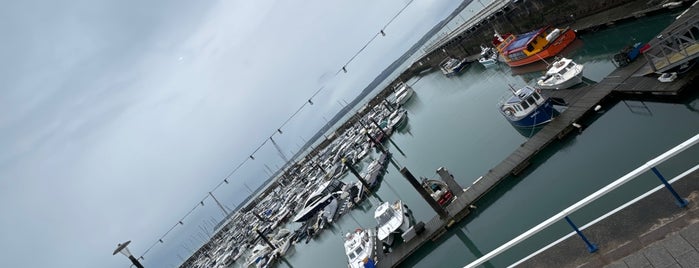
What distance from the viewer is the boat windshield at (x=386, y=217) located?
32828 millimetres

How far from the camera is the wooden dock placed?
24.8m

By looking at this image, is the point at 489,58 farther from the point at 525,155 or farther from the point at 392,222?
the point at 392,222

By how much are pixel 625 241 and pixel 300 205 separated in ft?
214

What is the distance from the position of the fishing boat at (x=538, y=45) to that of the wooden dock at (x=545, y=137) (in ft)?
40.2

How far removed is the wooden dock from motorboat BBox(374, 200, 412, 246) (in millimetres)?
1492

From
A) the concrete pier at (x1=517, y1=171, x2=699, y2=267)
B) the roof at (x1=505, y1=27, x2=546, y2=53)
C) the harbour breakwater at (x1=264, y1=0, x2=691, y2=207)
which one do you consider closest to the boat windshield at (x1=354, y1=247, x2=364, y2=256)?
the concrete pier at (x1=517, y1=171, x2=699, y2=267)

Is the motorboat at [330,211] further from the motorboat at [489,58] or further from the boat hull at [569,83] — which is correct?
the motorboat at [489,58]

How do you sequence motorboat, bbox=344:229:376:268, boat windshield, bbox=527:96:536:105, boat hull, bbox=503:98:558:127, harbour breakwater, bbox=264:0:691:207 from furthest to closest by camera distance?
1. harbour breakwater, bbox=264:0:691:207
2. motorboat, bbox=344:229:376:268
3. boat windshield, bbox=527:96:536:105
4. boat hull, bbox=503:98:558:127

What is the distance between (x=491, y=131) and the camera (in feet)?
121

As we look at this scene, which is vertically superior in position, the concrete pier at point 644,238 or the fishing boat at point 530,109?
the concrete pier at point 644,238

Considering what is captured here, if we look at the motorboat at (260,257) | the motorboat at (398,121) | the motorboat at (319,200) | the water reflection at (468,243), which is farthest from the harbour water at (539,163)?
the motorboat at (398,121)

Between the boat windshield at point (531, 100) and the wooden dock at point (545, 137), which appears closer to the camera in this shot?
the wooden dock at point (545, 137)

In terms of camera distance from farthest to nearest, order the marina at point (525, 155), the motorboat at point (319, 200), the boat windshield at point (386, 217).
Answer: the motorboat at point (319, 200)
the boat windshield at point (386, 217)
the marina at point (525, 155)

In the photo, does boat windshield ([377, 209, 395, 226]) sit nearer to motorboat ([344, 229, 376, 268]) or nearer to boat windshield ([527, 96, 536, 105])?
motorboat ([344, 229, 376, 268])
